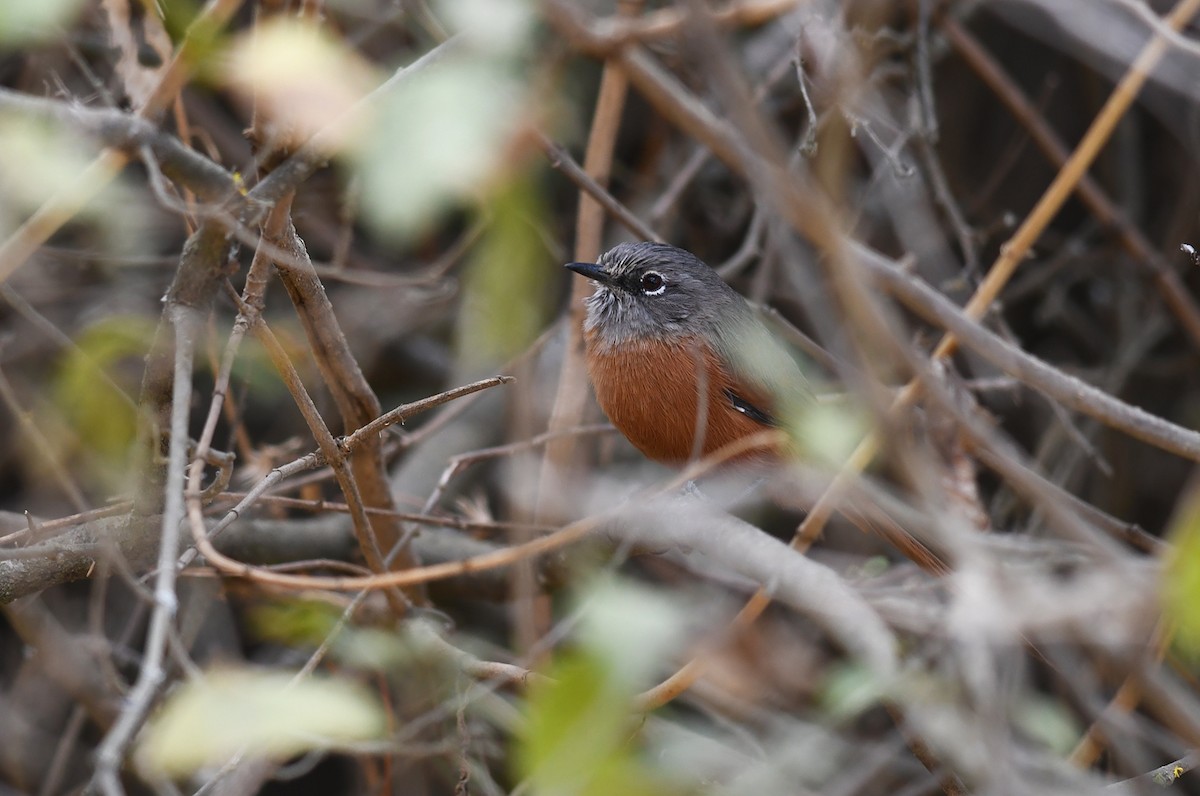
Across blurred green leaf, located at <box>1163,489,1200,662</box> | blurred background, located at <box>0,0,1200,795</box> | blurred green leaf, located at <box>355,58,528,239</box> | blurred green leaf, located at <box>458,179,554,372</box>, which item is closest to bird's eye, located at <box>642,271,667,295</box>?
blurred background, located at <box>0,0,1200,795</box>

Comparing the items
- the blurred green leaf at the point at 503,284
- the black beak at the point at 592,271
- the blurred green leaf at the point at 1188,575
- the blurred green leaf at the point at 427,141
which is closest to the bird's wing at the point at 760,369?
the black beak at the point at 592,271

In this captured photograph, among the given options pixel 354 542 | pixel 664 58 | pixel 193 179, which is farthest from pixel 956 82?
pixel 193 179

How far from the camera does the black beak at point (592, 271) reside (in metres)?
5.34

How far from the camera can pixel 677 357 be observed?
5.44m

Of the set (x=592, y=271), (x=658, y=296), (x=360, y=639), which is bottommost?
(x=360, y=639)

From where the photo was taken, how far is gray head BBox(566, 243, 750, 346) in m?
5.56

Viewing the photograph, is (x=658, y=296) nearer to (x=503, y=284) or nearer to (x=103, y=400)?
(x=503, y=284)

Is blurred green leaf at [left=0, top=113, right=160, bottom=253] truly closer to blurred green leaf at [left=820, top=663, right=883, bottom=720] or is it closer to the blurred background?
the blurred background

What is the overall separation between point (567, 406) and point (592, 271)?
647 millimetres

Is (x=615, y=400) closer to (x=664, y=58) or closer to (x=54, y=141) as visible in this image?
(x=664, y=58)

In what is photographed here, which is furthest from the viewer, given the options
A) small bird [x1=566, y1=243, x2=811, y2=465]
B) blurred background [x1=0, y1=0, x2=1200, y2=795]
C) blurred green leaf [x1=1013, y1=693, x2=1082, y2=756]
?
small bird [x1=566, y1=243, x2=811, y2=465]

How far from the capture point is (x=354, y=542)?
15.7 ft

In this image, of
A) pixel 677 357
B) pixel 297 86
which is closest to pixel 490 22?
pixel 297 86

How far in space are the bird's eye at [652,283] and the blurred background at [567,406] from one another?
13.1 inches
